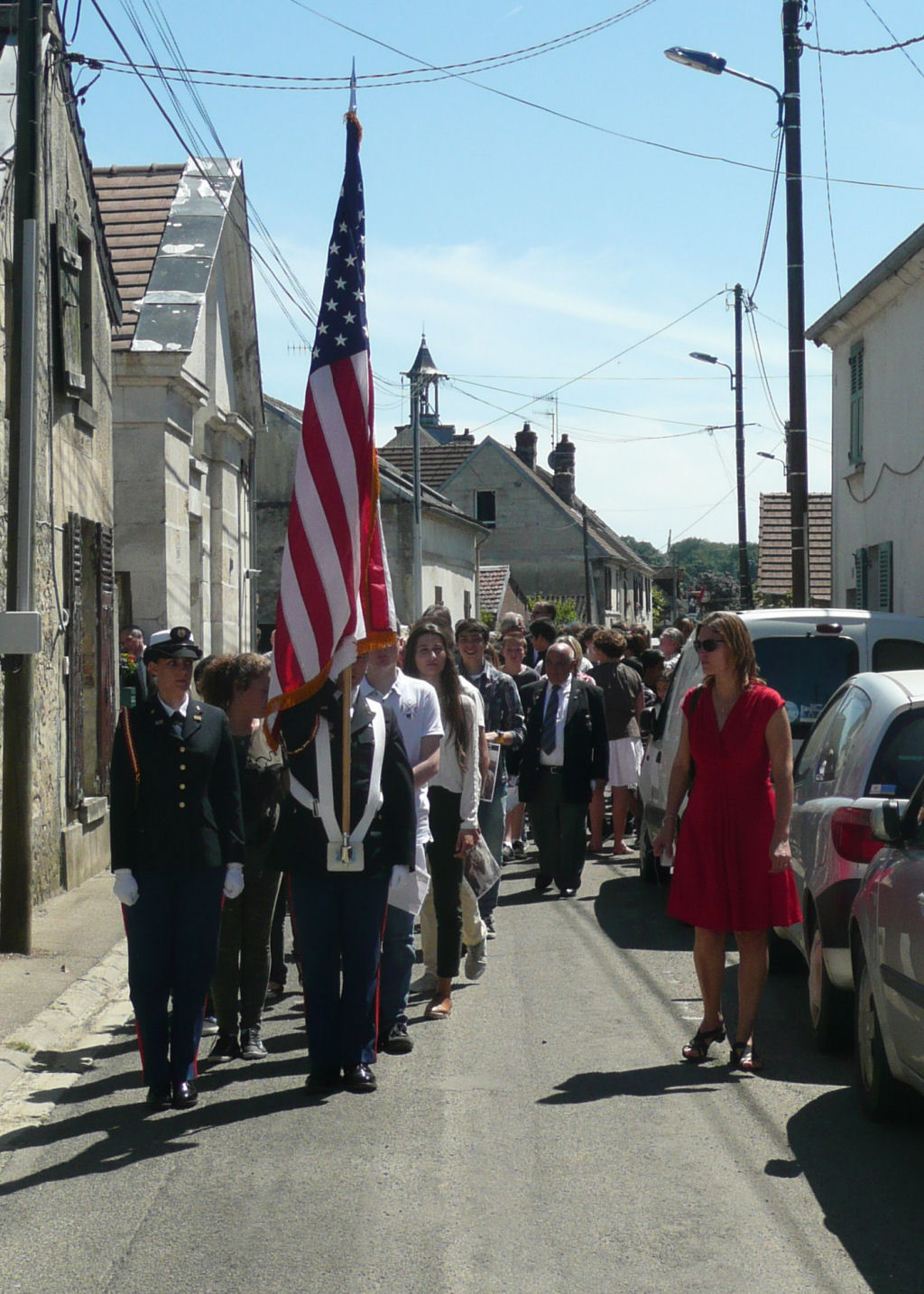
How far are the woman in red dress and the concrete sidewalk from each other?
9.01ft

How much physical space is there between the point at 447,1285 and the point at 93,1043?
3649 mm

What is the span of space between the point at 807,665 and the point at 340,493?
4858 millimetres

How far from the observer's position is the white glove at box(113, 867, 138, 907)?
5.96m

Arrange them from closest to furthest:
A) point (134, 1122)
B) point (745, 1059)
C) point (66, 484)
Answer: point (134, 1122)
point (745, 1059)
point (66, 484)

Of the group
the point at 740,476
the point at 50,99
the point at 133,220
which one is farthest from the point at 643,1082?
the point at 740,476

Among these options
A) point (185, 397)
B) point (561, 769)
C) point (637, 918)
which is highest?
point (185, 397)

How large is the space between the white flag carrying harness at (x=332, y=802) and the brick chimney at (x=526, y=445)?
2627 inches

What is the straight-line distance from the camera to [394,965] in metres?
6.95

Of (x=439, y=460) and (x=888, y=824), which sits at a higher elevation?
(x=439, y=460)

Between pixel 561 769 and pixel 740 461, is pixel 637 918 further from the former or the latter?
pixel 740 461

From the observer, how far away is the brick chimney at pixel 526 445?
72812 millimetres

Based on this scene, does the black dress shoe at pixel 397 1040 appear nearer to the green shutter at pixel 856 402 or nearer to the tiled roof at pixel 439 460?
the green shutter at pixel 856 402

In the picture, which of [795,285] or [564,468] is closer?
[795,285]

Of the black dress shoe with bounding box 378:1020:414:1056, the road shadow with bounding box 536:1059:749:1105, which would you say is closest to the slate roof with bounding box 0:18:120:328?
the black dress shoe with bounding box 378:1020:414:1056
